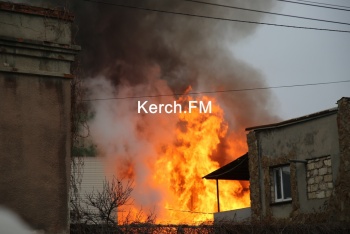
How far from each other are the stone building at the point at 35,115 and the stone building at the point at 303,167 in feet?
28.1

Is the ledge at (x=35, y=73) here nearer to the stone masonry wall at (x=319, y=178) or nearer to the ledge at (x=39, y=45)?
the ledge at (x=39, y=45)

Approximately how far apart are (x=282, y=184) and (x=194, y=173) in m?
12.5

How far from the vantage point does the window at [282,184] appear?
18.0m

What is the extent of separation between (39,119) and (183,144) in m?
23.6

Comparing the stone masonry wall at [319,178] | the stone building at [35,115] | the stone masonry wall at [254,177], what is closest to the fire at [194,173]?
the stone masonry wall at [254,177]

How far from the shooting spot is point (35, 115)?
958cm

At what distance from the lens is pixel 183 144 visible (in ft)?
108

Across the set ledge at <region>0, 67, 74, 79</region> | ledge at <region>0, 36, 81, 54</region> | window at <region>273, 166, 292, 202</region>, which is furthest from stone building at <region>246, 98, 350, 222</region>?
ledge at <region>0, 67, 74, 79</region>

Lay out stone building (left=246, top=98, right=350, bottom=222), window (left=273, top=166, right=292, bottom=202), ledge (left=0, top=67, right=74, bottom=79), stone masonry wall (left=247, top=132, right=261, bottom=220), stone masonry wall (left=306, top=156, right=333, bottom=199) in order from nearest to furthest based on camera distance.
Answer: ledge (left=0, top=67, right=74, bottom=79) < stone building (left=246, top=98, right=350, bottom=222) < stone masonry wall (left=306, top=156, right=333, bottom=199) < window (left=273, top=166, right=292, bottom=202) < stone masonry wall (left=247, top=132, right=261, bottom=220)

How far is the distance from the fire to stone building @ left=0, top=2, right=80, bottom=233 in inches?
730

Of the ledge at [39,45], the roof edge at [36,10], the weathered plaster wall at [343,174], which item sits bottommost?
the weathered plaster wall at [343,174]

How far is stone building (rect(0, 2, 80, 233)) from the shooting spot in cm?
927

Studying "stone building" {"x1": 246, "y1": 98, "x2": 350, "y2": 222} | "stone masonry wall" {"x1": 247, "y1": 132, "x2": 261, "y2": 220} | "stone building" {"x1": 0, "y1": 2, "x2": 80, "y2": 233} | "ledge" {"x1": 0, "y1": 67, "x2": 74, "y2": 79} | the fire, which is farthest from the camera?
the fire

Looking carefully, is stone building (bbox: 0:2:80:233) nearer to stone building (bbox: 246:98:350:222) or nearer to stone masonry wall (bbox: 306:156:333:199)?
stone building (bbox: 246:98:350:222)
